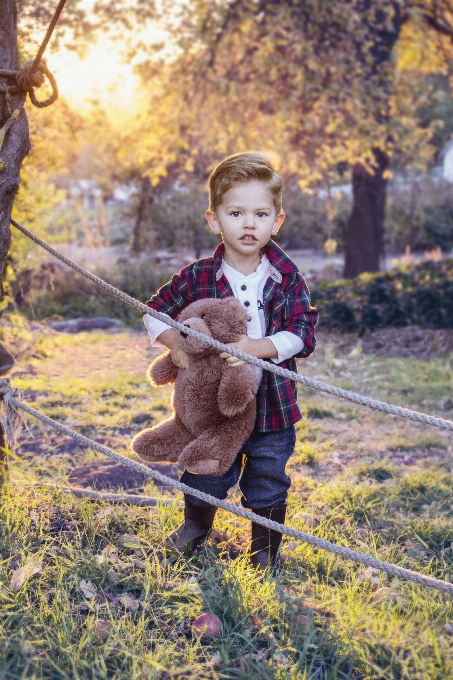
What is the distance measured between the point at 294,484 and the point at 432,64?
10.5 metres

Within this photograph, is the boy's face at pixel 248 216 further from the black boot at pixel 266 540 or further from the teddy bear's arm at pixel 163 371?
the black boot at pixel 266 540

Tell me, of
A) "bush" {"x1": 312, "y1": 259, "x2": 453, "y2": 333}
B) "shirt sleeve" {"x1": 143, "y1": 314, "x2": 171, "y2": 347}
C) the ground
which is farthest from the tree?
"shirt sleeve" {"x1": 143, "y1": 314, "x2": 171, "y2": 347}

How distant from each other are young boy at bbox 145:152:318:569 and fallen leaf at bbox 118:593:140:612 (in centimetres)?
36

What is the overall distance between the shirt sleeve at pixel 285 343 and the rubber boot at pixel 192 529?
0.67 meters

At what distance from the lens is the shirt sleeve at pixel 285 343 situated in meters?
2.42

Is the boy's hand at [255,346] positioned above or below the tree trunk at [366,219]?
below

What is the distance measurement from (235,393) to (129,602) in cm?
79

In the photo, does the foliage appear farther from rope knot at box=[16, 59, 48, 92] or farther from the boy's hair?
rope knot at box=[16, 59, 48, 92]

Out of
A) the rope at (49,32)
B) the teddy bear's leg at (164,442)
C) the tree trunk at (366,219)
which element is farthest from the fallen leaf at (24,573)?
the tree trunk at (366,219)

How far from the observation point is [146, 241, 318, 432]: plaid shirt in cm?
251

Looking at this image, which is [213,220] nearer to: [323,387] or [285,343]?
[285,343]

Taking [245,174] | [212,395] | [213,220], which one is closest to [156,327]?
[212,395]

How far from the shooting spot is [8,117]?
2510 mm

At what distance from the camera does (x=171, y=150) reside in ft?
33.5
